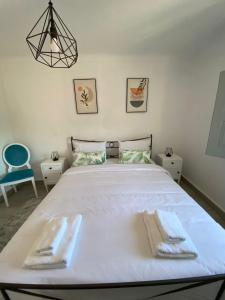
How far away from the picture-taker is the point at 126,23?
1.85m

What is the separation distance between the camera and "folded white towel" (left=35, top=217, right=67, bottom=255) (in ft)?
3.45

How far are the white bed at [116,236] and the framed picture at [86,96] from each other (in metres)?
1.46

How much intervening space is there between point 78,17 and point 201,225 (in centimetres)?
229

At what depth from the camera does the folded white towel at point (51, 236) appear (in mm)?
1053

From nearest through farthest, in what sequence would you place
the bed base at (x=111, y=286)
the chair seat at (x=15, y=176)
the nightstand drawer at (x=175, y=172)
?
1. the bed base at (x=111, y=286)
2. the chair seat at (x=15, y=176)
3. the nightstand drawer at (x=175, y=172)

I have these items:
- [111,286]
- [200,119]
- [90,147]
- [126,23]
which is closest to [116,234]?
[111,286]

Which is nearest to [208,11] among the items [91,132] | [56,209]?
[91,132]

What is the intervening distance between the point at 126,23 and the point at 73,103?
1.58 m

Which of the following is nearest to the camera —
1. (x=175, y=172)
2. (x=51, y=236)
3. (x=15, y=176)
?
(x=51, y=236)

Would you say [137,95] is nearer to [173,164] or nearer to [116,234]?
[173,164]

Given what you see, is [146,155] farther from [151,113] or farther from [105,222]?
[105,222]

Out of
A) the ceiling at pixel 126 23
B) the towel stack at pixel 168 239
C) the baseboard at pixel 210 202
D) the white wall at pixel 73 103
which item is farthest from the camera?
the white wall at pixel 73 103

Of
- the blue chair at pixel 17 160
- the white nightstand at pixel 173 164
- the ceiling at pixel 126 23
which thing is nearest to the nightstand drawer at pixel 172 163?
the white nightstand at pixel 173 164

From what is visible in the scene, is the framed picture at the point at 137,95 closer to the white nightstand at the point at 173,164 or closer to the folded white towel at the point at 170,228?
the white nightstand at the point at 173,164
